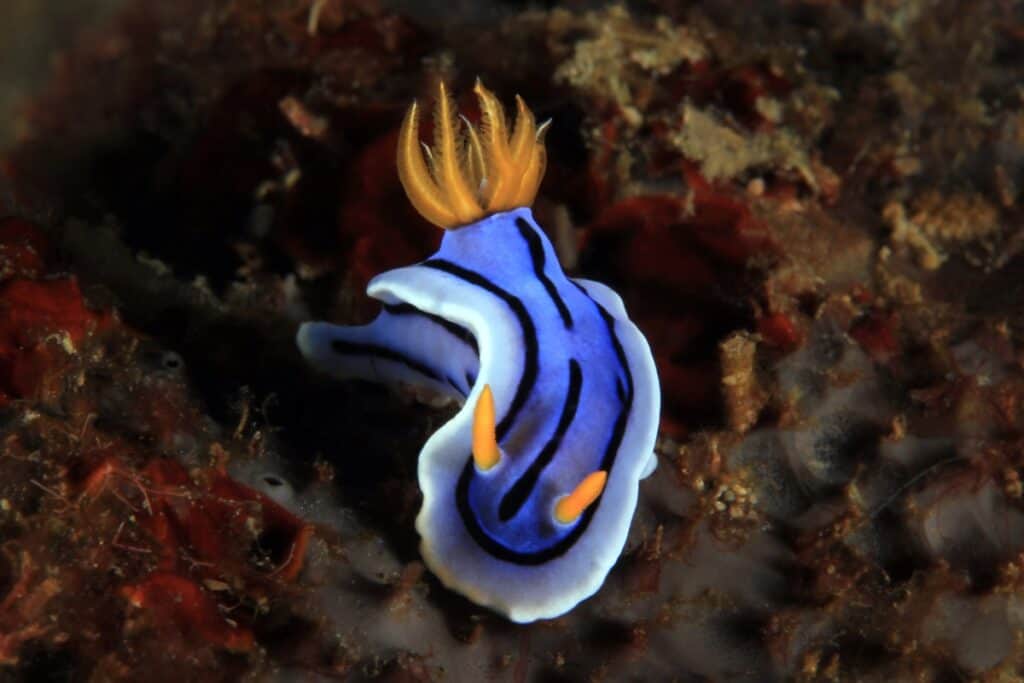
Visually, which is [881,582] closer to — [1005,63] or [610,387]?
[610,387]

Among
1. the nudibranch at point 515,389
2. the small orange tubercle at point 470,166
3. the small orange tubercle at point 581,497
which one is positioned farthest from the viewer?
the small orange tubercle at point 470,166

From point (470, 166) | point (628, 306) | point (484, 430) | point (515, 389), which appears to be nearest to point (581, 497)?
point (484, 430)

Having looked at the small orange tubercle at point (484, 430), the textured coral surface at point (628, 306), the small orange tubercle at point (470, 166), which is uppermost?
the small orange tubercle at point (470, 166)

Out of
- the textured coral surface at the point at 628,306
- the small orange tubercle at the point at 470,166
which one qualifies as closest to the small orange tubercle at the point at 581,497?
the textured coral surface at the point at 628,306

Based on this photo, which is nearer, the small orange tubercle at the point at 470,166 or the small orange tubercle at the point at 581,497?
the small orange tubercle at the point at 581,497

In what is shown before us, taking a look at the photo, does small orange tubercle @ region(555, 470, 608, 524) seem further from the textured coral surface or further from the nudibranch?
the textured coral surface

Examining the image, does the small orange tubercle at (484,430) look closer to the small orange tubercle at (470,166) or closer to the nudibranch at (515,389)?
the nudibranch at (515,389)
